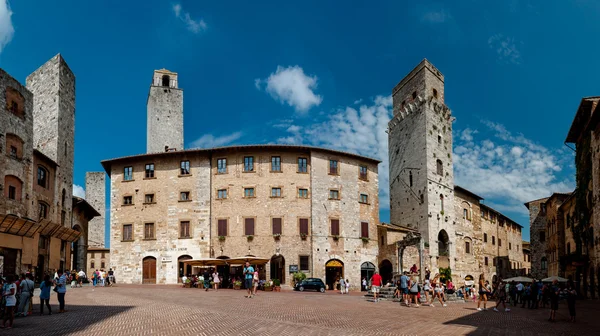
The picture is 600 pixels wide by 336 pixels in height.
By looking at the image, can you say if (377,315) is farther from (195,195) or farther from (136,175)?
(136,175)

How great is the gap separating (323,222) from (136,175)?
16.0 meters

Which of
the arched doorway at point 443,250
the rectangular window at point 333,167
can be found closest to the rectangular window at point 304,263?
the rectangular window at point 333,167

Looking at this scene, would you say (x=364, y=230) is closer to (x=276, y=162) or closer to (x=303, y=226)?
(x=303, y=226)

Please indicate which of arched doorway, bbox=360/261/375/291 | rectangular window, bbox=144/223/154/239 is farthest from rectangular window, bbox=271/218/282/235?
rectangular window, bbox=144/223/154/239

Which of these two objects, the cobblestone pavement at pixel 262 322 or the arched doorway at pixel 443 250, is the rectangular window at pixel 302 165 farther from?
the cobblestone pavement at pixel 262 322

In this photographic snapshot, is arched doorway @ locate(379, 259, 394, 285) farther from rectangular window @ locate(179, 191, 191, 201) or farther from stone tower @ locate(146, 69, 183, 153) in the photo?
stone tower @ locate(146, 69, 183, 153)

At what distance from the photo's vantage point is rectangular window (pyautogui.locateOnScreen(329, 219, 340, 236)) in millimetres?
43000

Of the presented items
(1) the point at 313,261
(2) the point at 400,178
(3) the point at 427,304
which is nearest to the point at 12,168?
(1) the point at 313,261

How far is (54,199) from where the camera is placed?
3744 cm

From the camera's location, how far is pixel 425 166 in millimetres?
49375

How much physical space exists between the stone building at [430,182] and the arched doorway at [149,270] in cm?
1936

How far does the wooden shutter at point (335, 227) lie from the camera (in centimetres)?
4300

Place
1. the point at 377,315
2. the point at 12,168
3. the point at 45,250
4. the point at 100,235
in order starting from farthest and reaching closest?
the point at 100,235 < the point at 45,250 < the point at 12,168 < the point at 377,315

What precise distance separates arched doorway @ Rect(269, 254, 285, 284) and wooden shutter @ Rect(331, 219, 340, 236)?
4.65 metres
